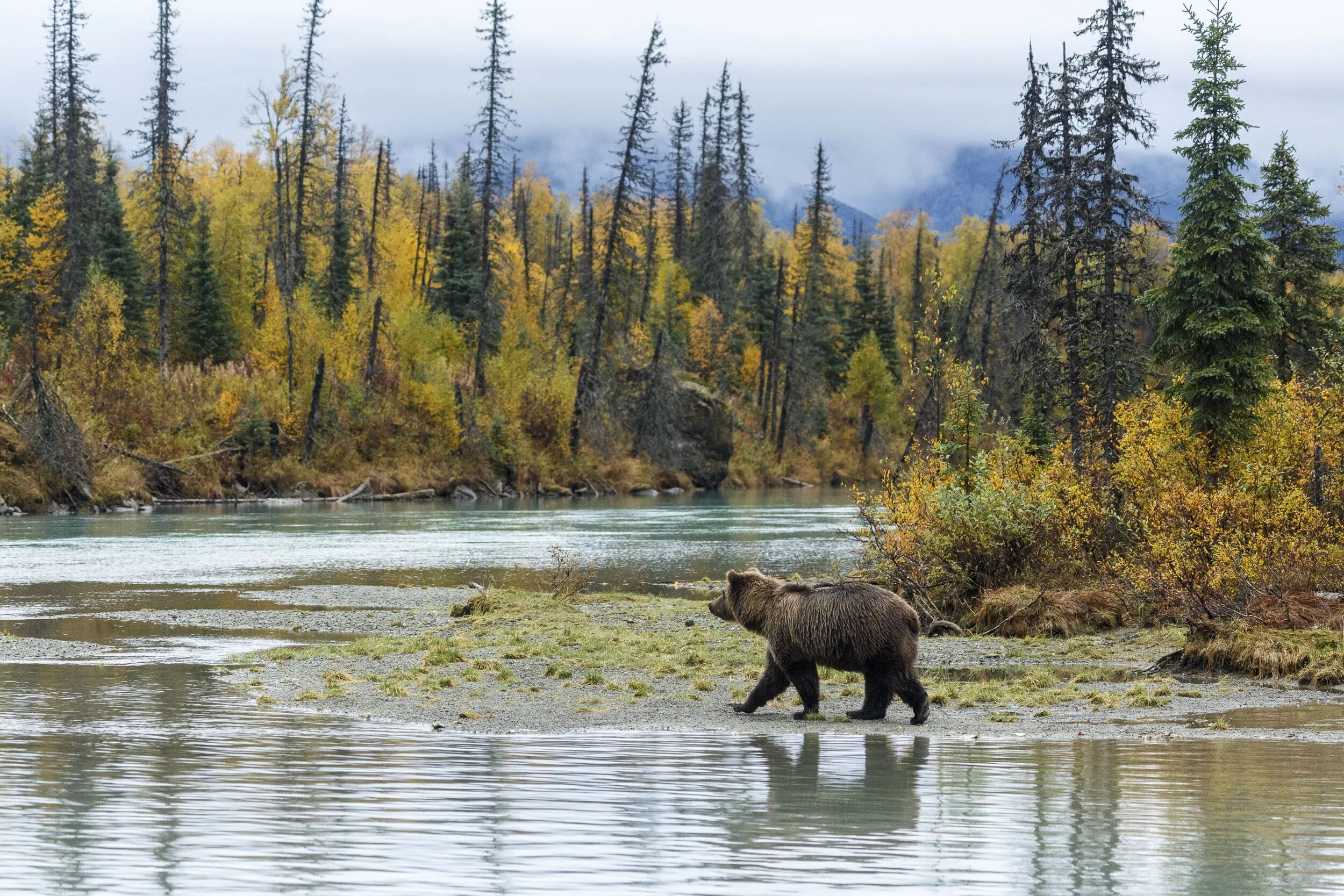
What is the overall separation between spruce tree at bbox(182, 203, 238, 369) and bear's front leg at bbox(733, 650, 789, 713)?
65.6 metres

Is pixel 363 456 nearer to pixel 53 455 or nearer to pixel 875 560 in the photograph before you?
pixel 53 455

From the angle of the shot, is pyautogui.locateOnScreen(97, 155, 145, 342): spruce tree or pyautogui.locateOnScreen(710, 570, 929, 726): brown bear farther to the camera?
pyautogui.locateOnScreen(97, 155, 145, 342): spruce tree

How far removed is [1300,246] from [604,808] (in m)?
35.5

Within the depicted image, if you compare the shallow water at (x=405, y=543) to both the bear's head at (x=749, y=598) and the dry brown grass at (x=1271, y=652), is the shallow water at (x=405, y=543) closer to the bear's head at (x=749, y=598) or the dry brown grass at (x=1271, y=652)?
the dry brown grass at (x=1271, y=652)

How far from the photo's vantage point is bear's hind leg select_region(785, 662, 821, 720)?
13.0 metres

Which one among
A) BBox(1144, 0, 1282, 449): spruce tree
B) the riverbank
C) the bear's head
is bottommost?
the riverbank

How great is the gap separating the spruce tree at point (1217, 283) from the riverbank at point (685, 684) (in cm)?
630

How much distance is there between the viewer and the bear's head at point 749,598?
13.7 meters

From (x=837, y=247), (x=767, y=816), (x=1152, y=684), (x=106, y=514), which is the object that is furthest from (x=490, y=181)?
(x=767, y=816)

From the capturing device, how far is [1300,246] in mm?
38125

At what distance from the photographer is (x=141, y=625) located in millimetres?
21078

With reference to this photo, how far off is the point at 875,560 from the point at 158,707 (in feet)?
42.8

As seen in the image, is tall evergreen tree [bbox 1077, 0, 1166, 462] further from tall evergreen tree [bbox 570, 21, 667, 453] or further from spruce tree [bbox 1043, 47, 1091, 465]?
tall evergreen tree [bbox 570, 21, 667, 453]

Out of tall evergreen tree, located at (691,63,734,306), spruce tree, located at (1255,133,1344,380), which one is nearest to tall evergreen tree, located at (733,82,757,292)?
tall evergreen tree, located at (691,63,734,306)
